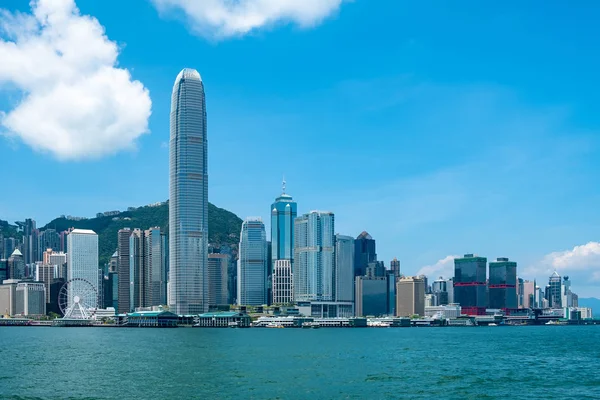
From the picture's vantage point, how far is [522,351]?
129 m

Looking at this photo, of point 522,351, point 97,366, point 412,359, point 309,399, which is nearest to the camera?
point 309,399

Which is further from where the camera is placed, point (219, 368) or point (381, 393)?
point (219, 368)

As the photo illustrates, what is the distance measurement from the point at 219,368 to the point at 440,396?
106ft

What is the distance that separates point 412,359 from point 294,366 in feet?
69.0

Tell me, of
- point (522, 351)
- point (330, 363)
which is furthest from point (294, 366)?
point (522, 351)

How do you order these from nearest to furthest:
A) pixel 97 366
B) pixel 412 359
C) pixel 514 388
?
pixel 514 388 < pixel 97 366 < pixel 412 359

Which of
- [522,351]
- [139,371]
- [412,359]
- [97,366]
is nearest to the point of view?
[139,371]

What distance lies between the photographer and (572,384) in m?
79.2

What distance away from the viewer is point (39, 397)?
68.2 metres

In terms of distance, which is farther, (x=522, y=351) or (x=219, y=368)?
(x=522, y=351)

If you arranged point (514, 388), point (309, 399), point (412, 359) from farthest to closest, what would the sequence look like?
point (412, 359)
point (514, 388)
point (309, 399)

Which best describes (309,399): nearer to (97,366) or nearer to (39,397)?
(39,397)

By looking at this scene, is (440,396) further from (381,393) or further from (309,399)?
(309,399)

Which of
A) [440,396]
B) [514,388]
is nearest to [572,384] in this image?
[514,388]
